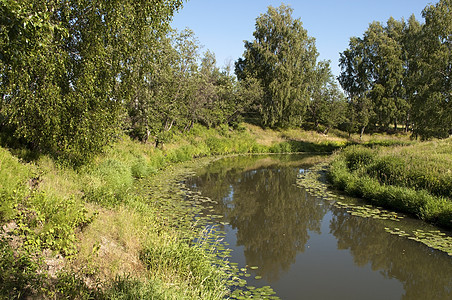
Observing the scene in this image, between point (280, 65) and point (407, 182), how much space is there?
3200 centimetres

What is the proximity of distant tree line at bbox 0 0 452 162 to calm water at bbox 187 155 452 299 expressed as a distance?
6.49m

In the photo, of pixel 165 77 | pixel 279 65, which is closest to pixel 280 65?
pixel 279 65

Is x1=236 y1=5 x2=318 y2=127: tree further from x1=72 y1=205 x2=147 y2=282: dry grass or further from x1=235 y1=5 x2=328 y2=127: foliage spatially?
x1=72 y1=205 x2=147 y2=282: dry grass

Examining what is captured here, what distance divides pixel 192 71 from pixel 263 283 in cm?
1958

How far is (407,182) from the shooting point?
13.8m

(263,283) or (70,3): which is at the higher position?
(70,3)

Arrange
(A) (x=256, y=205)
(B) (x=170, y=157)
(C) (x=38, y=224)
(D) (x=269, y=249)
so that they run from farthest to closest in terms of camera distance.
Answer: (B) (x=170, y=157) < (A) (x=256, y=205) < (D) (x=269, y=249) < (C) (x=38, y=224)

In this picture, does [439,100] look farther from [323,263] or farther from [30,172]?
[30,172]

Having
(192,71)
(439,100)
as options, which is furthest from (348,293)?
(439,100)

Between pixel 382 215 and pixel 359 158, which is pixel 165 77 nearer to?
pixel 359 158

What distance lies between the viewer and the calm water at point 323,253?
741cm

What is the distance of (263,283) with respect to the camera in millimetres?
7277

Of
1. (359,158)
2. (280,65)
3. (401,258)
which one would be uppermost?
(280,65)

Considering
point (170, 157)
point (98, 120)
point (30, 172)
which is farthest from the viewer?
point (170, 157)
